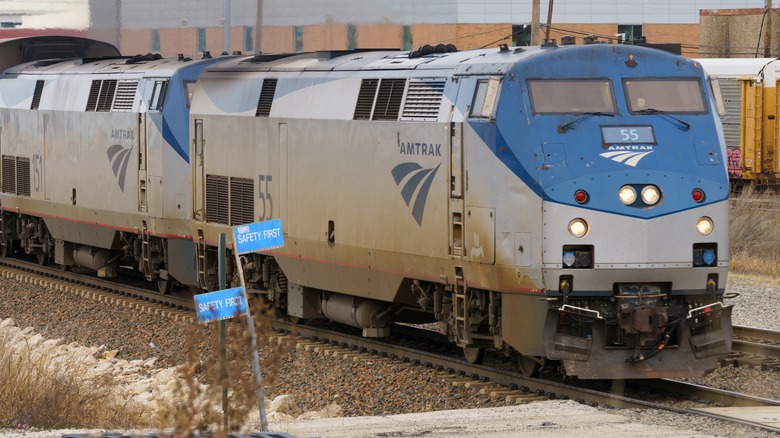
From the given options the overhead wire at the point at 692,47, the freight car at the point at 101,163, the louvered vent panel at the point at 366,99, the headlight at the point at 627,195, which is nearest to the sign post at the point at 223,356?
the headlight at the point at 627,195

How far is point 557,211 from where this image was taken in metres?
13.1

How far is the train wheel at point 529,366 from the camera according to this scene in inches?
559

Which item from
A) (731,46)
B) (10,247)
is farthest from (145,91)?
(731,46)

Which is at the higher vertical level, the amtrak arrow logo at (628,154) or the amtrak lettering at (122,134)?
the amtrak arrow logo at (628,154)

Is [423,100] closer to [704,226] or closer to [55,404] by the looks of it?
[704,226]

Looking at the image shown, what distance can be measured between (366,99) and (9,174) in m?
13.8

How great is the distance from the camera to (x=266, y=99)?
18.1 metres

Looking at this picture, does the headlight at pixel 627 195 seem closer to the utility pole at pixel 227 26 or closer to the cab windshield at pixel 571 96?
the cab windshield at pixel 571 96

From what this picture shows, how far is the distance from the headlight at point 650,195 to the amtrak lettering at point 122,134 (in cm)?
1126

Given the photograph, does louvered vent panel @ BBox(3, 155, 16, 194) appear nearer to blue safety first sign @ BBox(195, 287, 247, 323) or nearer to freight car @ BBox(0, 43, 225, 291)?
freight car @ BBox(0, 43, 225, 291)

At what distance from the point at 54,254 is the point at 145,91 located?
5815 millimetres

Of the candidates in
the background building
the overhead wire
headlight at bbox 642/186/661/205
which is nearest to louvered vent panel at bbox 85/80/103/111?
the background building

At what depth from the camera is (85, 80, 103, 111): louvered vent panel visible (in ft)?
78.3

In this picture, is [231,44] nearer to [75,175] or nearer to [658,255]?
[75,175]
